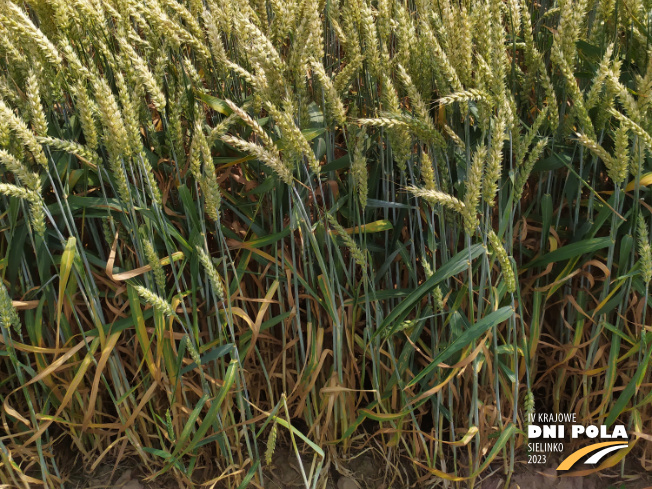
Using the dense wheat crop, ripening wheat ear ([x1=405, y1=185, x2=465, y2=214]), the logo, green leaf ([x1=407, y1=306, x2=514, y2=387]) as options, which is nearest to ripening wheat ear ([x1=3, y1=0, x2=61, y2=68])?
the dense wheat crop

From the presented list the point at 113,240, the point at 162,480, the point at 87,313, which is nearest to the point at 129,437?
the point at 162,480

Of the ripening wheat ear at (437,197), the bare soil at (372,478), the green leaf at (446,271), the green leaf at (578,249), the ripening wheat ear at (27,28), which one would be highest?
the ripening wheat ear at (27,28)

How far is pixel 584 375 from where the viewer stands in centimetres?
146

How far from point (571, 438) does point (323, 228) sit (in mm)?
894

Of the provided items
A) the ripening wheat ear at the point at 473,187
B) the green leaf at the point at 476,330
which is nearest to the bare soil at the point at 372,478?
the green leaf at the point at 476,330

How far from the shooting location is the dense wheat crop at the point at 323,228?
1.14m

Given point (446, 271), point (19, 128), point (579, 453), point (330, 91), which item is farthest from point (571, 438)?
point (19, 128)

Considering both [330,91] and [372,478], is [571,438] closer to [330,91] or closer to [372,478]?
[372,478]

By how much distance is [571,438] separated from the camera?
5.11 feet

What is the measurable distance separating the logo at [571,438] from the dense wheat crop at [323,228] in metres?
0.05

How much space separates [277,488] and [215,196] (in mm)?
879

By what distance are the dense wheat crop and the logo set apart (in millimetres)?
47

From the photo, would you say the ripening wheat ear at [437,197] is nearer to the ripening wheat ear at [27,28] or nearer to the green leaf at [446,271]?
the green leaf at [446,271]

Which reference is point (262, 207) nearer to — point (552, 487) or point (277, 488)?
point (277, 488)
